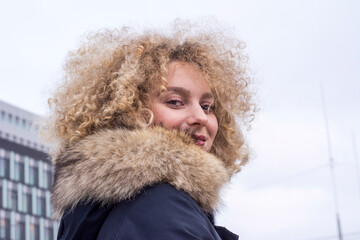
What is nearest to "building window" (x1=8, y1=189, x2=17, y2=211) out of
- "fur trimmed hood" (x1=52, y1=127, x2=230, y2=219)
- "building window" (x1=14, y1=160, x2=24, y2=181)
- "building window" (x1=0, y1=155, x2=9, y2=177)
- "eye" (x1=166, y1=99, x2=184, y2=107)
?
"building window" (x1=14, y1=160, x2=24, y2=181)

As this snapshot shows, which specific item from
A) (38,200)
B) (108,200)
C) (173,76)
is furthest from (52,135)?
(38,200)

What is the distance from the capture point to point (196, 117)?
11.5ft

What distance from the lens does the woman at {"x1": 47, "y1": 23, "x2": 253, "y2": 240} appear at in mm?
2881

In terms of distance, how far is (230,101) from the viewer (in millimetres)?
4270

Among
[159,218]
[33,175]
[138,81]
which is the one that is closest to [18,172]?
[33,175]

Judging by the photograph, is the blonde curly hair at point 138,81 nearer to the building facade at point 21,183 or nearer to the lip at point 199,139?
the lip at point 199,139

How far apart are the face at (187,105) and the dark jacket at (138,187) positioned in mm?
332

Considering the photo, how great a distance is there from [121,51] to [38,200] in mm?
77819

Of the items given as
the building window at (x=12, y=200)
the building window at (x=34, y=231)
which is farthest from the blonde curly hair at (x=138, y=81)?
the building window at (x=34, y=231)

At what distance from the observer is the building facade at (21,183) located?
76.5m

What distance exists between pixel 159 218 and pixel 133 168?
0.29m

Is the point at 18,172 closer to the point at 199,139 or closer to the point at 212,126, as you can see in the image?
the point at 212,126

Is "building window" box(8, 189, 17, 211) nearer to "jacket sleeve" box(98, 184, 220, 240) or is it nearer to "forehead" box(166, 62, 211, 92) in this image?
"forehead" box(166, 62, 211, 92)

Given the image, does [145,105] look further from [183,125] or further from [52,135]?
[52,135]
